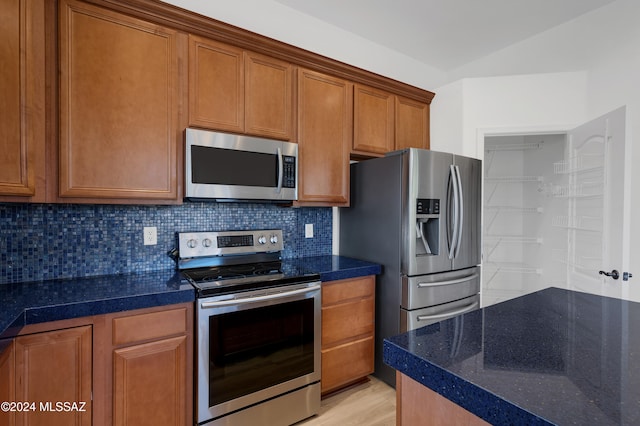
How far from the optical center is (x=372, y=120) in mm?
2717

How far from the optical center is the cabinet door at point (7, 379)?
1173mm

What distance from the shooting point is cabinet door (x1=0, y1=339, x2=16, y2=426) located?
1.17 meters

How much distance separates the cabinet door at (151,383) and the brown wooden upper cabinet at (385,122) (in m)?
1.90

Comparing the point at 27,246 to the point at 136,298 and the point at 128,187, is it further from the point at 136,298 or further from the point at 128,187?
the point at 136,298

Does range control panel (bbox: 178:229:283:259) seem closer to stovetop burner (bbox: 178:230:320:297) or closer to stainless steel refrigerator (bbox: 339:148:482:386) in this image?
stovetop burner (bbox: 178:230:320:297)

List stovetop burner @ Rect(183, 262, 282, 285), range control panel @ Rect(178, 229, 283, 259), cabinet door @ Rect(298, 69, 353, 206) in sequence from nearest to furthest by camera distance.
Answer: stovetop burner @ Rect(183, 262, 282, 285), range control panel @ Rect(178, 229, 283, 259), cabinet door @ Rect(298, 69, 353, 206)

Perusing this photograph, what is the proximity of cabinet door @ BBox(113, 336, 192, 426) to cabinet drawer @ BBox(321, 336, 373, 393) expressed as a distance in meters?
0.91

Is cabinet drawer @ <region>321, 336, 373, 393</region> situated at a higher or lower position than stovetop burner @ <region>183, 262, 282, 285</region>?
lower

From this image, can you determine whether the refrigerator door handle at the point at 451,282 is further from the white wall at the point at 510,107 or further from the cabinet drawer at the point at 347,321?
the white wall at the point at 510,107

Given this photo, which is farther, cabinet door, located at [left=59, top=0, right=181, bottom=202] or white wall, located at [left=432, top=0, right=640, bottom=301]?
white wall, located at [left=432, top=0, right=640, bottom=301]

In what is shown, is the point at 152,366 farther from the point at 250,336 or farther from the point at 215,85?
the point at 215,85

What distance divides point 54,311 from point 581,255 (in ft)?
11.1

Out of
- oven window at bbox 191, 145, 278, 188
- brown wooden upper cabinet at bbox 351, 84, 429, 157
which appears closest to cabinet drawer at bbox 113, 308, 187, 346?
oven window at bbox 191, 145, 278, 188

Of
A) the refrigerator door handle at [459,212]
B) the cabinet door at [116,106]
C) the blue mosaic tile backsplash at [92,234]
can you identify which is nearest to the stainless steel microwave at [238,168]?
the cabinet door at [116,106]
